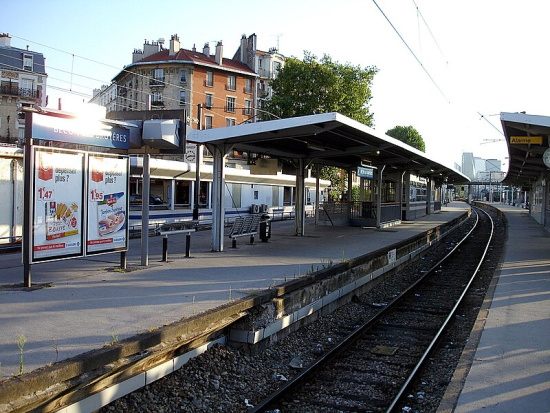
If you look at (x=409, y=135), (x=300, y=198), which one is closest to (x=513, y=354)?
(x=300, y=198)

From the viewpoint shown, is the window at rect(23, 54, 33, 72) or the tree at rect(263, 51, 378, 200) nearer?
the tree at rect(263, 51, 378, 200)

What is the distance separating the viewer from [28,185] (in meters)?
7.18

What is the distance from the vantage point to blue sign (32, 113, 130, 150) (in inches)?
289

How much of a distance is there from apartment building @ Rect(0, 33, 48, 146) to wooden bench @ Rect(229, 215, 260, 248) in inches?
1334

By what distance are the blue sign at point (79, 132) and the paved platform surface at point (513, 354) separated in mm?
6527

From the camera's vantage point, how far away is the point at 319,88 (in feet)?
125

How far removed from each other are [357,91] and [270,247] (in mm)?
27370

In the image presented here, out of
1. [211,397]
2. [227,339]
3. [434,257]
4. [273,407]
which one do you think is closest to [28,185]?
[227,339]

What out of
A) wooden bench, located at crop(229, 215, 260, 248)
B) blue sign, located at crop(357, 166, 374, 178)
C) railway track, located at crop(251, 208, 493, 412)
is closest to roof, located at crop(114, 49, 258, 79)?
blue sign, located at crop(357, 166, 374, 178)

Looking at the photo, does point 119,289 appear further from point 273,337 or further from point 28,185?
point 273,337

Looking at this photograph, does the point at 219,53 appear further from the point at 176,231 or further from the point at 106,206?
the point at 106,206

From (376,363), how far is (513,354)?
1794 mm

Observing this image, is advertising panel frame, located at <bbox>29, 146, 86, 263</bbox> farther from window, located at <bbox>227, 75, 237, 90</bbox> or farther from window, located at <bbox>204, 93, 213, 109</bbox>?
window, located at <bbox>227, 75, 237, 90</bbox>

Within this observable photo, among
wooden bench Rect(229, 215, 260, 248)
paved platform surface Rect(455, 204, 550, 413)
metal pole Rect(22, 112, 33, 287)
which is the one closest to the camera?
paved platform surface Rect(455, 204, 550, 413)
